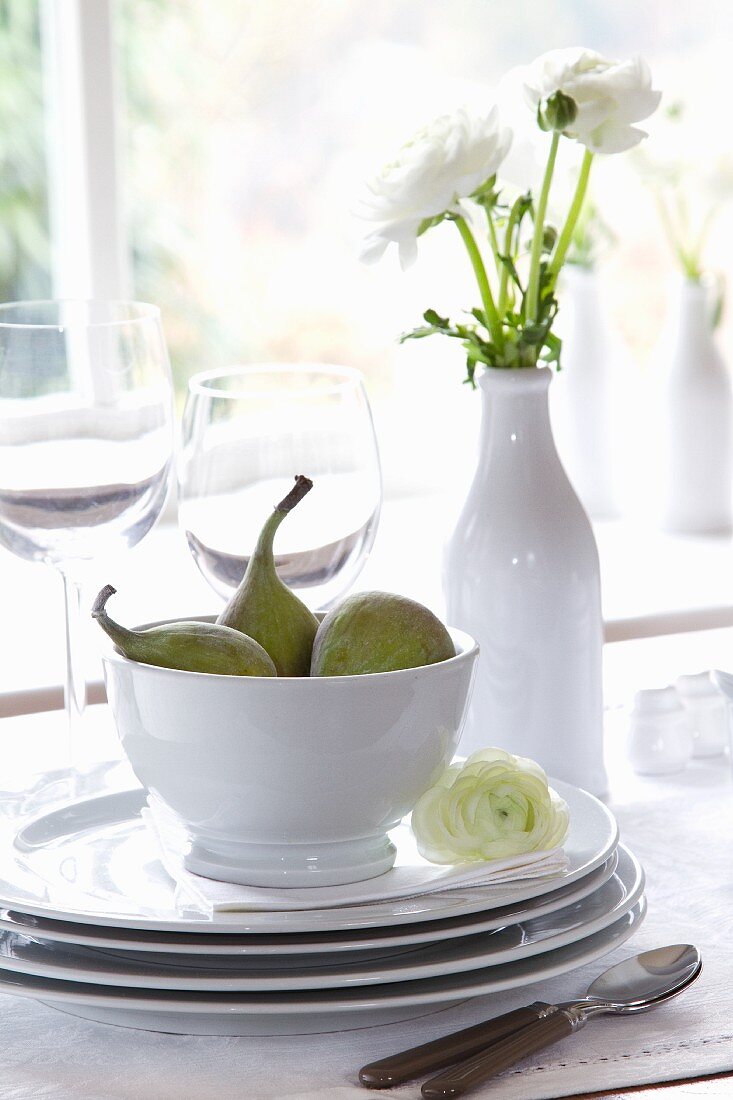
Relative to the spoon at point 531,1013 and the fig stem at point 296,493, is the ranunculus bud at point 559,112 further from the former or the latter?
the spoon at point 531,1013

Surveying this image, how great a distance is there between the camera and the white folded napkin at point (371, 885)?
47 cm

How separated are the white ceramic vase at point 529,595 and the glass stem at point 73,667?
188 millimetres

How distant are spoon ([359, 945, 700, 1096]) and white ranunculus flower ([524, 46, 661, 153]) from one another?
39cm

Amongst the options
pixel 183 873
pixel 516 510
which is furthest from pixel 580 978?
pixel 516 510

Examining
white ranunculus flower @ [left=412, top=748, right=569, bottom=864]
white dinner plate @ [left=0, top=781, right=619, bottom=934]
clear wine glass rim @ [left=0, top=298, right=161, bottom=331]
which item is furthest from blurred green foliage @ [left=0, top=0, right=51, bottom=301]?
white ranunculus flower @ [left=412, top=748, right=569, bottom=864]

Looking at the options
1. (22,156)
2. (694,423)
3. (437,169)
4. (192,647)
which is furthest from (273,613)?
(22,156)

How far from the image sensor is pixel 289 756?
0.49m

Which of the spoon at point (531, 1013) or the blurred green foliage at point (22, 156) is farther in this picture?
the blurred green foliage at point (22, 156)

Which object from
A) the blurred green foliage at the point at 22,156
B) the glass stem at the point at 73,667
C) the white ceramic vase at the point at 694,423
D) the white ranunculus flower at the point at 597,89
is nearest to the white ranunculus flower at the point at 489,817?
the glass stem at the point at 73,667

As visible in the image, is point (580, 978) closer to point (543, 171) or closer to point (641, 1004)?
point (641, 1004)

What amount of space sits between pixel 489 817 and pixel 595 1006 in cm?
8

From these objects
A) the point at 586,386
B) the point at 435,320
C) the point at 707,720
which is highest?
the point at 435,320

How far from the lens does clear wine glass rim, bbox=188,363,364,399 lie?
2.25ft

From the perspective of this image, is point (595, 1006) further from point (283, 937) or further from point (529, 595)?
point (529, 595)
